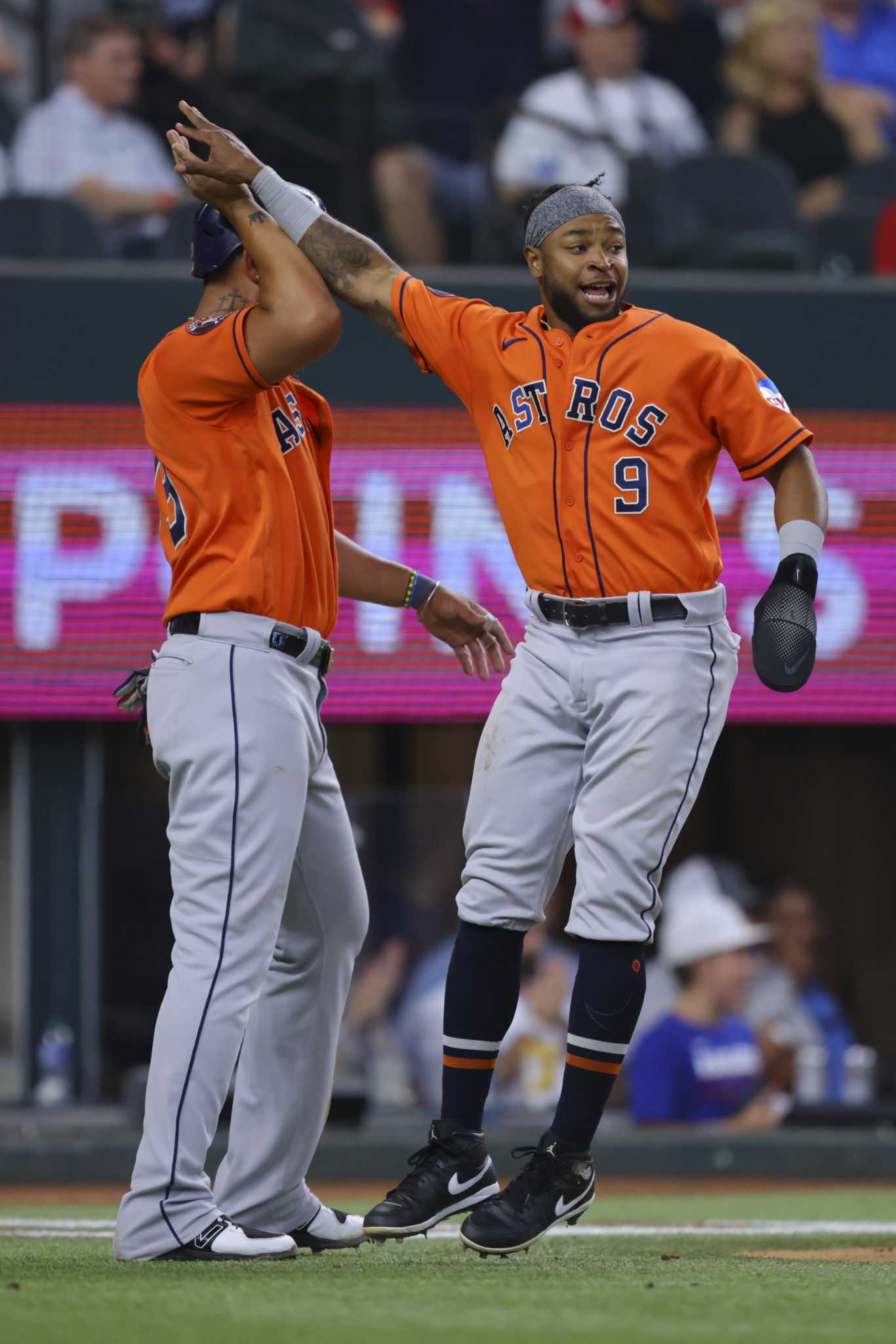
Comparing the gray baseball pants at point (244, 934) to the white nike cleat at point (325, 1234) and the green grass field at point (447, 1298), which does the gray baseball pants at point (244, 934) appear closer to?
the white nike cleat at point (325, 1234)

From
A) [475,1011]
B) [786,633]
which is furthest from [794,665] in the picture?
[475,1011]

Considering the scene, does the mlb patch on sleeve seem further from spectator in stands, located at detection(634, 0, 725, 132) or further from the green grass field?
spectator in stands, located at detection(634, 0, 725, 132)

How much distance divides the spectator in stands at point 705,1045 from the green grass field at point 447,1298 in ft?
11.1

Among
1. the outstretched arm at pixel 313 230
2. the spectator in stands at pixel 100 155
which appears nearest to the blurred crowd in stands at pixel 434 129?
the spectator in stands at pixel 100 155

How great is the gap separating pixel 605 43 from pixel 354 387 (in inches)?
90.1

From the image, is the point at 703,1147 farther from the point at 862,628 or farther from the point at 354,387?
the point at 354,387

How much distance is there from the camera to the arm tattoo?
388 centimetres

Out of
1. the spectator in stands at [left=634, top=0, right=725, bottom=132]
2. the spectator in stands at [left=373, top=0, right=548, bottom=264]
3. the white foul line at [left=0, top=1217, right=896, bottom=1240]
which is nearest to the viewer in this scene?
the white foul line at [left=0, top=1217, right=896, bottom=1240]

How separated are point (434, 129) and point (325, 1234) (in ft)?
20.1

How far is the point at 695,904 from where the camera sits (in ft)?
25.8

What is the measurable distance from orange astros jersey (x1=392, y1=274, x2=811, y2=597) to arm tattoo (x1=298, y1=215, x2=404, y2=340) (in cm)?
34

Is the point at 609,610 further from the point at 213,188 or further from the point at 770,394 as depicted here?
the point at 213,188

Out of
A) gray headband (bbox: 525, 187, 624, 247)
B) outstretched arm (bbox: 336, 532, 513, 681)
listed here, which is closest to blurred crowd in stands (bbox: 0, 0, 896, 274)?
outstretched arm (bbox: 336, 532, 513, 681)

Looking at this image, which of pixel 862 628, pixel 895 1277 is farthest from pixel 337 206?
pixel 895 1277
